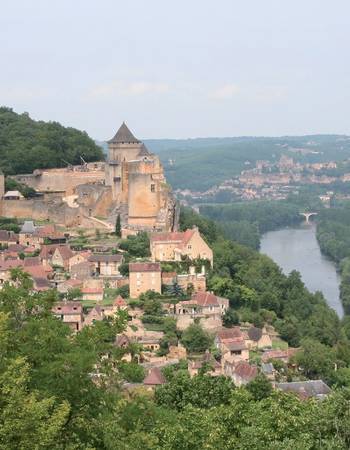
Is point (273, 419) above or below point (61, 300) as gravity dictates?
above

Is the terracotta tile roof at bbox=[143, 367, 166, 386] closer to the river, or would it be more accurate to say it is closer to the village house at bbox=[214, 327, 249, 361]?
the village house at bbox=[214, 327, 249, 361]

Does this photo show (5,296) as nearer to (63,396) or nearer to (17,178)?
(63,396)

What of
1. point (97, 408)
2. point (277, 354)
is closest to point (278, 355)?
point (277, 354)

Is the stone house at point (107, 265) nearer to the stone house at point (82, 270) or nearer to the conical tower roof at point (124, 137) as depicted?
the stone house at point (82, 270)

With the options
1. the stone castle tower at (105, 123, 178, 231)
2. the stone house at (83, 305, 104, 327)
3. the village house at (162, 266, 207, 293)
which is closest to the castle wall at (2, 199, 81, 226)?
the stone castle tower at (105, 123, 178, 231)

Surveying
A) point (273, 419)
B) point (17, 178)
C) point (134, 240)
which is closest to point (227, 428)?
point (273, 419)
